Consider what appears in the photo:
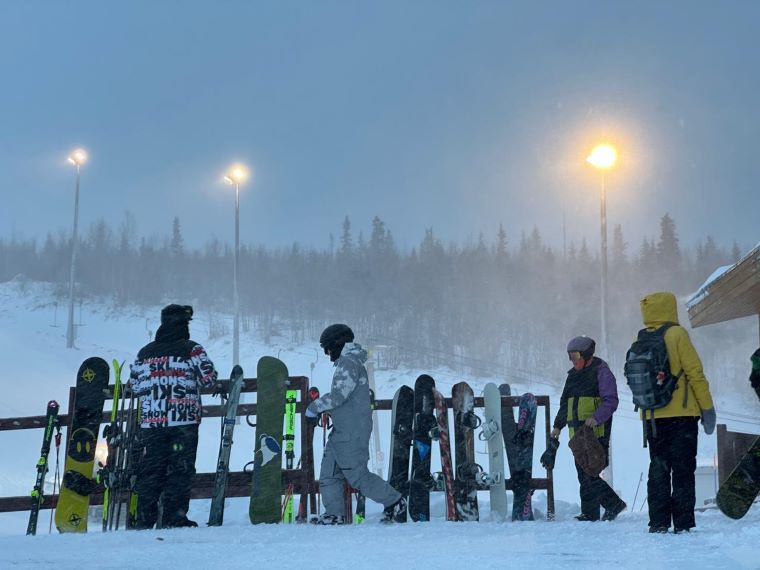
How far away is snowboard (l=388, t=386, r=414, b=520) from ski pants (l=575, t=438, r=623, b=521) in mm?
1663

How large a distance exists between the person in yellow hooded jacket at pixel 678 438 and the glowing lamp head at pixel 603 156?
19.0 m

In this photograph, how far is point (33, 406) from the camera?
3978 cm

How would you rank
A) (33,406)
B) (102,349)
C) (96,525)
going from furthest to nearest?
(102,349) < (33,406) < (96,525)

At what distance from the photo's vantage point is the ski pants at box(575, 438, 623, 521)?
746 cm

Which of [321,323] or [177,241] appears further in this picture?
[177,241]

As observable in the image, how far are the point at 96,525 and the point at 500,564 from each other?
583 inches

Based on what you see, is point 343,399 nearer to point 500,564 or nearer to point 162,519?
point 162,519

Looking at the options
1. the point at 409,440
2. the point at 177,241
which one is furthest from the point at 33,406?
the point at 177,241

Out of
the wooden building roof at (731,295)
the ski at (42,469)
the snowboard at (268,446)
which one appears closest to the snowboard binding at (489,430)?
the snowboard at (268,446)

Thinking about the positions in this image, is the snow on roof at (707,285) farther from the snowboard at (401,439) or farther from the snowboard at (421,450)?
the snowboard at (401,439)

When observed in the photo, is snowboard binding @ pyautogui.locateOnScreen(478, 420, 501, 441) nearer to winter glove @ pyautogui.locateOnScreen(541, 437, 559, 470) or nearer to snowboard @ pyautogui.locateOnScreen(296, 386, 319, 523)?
winter glove @ pyautogui.locateOnScreen(541, 437, 559, 470)

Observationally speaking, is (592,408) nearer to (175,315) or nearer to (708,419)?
(708,419)

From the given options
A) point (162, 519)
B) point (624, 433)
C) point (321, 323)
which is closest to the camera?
point (162, 519)

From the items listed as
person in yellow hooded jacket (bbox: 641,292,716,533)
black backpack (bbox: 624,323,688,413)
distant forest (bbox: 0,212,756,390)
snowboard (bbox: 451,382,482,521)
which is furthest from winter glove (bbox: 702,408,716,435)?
distant forest (bbox: 0,212,756,390)
